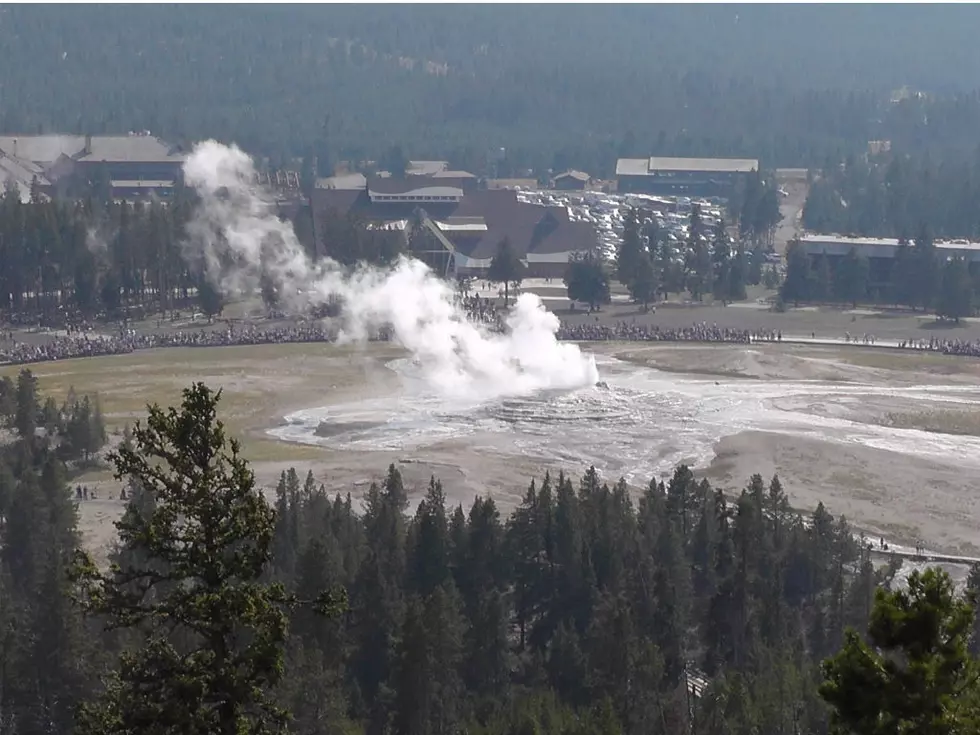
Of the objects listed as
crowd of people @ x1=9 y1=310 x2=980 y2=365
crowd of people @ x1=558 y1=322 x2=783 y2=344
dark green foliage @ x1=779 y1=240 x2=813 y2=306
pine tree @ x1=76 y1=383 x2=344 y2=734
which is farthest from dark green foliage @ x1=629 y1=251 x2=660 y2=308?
pine tree @ x1=76 y1=383 x2=344 y2=734

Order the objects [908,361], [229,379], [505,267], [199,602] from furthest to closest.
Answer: [505,267] < [908,361] < [229,379] < [199,602]

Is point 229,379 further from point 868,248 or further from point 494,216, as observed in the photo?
point 494,216

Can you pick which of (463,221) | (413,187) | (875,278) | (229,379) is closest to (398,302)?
(229,379)

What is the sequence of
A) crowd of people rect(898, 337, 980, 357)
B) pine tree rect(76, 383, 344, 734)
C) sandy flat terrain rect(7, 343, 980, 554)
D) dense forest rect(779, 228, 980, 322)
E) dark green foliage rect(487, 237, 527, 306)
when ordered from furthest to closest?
dark green foliage rect(487, 237, 527, 306) → dense forest rect(779, 228, 980, 322) → crowd of people rect(898, 337, 980, 357) → sandy flat terrain rect(7, 343, 980, 554) → pine tree rect(76, 383, 344, 734)

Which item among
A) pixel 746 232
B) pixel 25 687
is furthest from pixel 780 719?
pixel 746 232

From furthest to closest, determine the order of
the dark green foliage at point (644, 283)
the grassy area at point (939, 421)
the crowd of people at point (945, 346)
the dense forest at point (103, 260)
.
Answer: the dark green foliage at point (644, 283)
the dense forest at point (103, 260)
the crowd of people at point (945, 346)
the grassy area at point (939, 421)

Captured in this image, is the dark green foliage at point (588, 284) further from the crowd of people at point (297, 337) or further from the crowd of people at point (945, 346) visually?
the crowd of people at point (945, 346)

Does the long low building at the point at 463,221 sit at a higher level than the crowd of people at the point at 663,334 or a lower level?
higher

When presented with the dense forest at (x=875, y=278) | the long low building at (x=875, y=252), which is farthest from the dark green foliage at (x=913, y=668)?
the long low building at (x=875, y=252)

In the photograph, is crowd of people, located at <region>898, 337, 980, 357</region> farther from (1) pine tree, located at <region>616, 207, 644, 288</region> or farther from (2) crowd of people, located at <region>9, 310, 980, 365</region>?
(1) pine tree, located at <region>616, 207, 644, 288</region>
